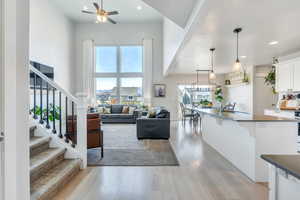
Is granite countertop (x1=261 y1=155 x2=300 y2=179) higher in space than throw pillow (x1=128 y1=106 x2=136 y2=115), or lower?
higher

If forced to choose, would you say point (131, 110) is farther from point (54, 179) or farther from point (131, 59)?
point (54, 179)

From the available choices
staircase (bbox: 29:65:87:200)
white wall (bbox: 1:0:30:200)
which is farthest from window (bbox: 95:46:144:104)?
white wall (bbox: 1:0:30:200)

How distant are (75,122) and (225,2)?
→ 3.05 meters

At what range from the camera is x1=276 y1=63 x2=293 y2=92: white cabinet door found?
199 inches

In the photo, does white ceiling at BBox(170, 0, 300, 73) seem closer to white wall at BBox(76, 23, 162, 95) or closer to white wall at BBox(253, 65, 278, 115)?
white wall at BBox(253, 65, 278, 115)

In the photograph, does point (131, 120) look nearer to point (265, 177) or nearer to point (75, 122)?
point (75, 122)

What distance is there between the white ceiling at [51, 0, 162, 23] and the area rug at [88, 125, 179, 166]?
20.0 ft

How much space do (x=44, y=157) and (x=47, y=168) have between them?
16 centimetres

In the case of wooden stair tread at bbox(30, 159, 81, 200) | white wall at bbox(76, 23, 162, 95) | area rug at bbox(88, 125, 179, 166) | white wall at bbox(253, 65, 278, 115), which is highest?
white wall at bbox(76, 23, 162, 95)

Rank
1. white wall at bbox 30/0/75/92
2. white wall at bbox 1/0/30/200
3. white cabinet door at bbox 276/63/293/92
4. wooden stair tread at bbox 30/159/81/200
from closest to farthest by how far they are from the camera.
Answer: white wall at bbox 1/0/30/200 → wooden stair tread at bbox 30/159/81/200 → white cabinet door at bbox 276/63/293/92 → white wall at bbox 30/0/75/92

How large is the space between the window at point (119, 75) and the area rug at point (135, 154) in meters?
5.63

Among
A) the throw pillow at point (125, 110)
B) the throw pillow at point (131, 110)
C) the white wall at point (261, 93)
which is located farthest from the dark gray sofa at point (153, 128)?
the white wall at point (261, 93)

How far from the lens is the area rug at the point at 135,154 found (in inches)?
139

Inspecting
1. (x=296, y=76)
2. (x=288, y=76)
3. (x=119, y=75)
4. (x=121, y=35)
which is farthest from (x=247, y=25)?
(x=121, y=35)
